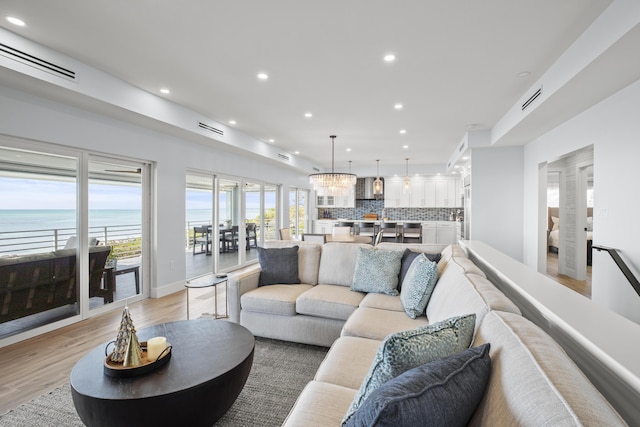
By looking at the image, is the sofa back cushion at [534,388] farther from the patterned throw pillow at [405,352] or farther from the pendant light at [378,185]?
the pendant light at [378,185]

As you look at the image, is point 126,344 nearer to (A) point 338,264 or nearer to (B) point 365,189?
(A) point 338,264

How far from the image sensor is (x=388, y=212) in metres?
10.7

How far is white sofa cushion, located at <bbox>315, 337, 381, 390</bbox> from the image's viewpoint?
5.09 feet

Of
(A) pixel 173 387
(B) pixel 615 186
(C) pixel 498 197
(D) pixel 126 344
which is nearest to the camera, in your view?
(A) pixel 173 387

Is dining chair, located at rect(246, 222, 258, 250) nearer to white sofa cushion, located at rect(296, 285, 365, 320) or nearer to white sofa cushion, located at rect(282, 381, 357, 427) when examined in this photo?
white sofa cushion, located at rect(296, 285, 365, 320)

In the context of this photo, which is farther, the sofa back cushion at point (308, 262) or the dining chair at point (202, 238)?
the dining chair at point (202, 238)

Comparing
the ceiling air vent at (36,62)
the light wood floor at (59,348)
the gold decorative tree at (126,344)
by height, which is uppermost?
the ceiling air vent at (36,62)

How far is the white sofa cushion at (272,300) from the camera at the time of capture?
2912mm

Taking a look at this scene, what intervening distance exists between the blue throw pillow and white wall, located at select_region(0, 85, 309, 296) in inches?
155

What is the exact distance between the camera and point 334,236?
5844mm

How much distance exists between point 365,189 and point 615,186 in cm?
771

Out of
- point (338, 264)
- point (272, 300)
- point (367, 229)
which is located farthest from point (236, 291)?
point (367, 229)

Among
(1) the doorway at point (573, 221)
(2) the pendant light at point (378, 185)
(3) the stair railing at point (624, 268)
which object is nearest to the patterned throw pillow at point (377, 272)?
(3) the stair railing at point (624, 268)

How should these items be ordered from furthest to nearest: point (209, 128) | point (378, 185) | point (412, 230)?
point (378, 185) < point (412, 230) < point (209, 128)
